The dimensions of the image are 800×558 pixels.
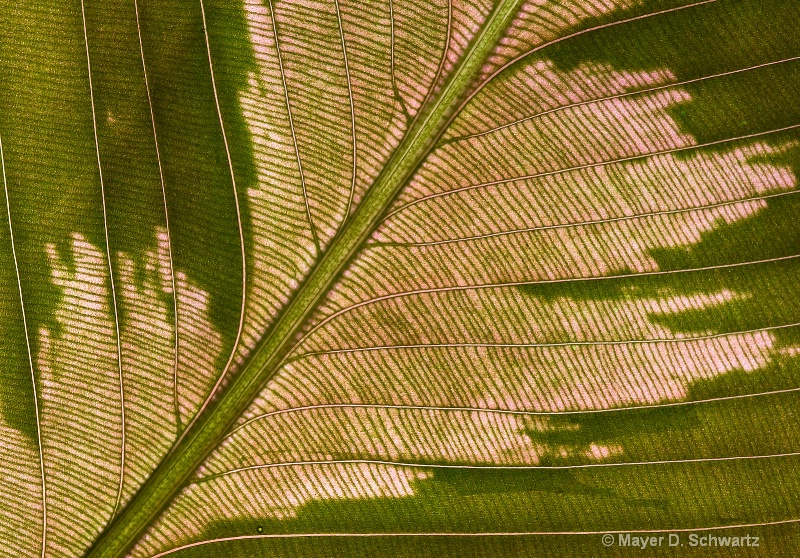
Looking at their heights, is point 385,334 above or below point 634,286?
below

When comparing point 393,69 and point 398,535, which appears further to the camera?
point 398,535

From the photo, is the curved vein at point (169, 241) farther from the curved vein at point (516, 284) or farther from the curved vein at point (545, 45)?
the curved vein at point (545, 45)

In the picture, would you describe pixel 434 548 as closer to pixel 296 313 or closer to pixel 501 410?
pixel 501 410

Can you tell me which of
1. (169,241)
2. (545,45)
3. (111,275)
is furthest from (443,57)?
(111,275)

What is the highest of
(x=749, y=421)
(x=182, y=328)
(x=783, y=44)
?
(x=783, y=44)

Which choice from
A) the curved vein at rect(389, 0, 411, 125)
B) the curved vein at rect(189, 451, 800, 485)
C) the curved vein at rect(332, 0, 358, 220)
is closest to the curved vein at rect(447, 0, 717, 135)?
the curved vein at rect(389, 0, 411, 125)

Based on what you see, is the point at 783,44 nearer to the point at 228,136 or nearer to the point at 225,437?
the point at 228,136

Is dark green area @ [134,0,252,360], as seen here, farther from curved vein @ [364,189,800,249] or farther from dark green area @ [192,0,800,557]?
dark green area @ [192,0,800,557]

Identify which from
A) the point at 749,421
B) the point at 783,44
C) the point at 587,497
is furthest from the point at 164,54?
the point at 749,421
